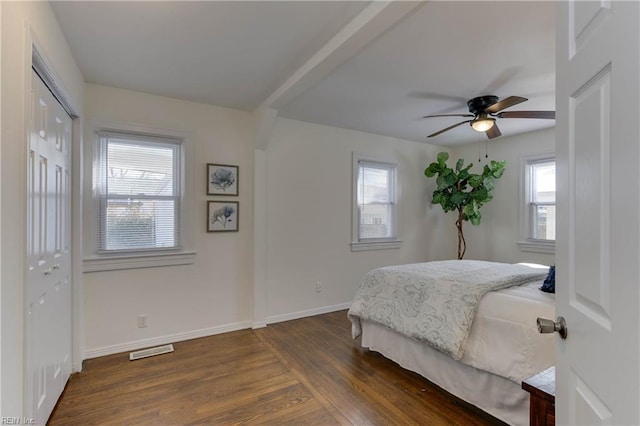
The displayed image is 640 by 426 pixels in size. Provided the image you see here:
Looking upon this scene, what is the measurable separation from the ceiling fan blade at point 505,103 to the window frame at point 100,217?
290 cm

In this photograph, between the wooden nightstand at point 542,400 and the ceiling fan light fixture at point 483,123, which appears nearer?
the wooden nightstand at point 542,400

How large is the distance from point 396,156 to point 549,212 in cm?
218

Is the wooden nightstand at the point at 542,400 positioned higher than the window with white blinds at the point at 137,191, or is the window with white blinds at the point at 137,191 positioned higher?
the window with white blinds at the point at 137,191

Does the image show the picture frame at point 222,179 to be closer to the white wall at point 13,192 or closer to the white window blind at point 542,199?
the white wall at point 13,192

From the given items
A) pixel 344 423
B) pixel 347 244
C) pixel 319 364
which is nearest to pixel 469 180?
pixel 347 244

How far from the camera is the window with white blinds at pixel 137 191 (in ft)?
9.51

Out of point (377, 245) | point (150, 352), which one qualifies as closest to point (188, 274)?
point (150, 352)

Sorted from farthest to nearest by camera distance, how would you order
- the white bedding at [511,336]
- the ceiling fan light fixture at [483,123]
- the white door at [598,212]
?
the ceiling fan light fixture at [483,123] → the white bedding at [511,336] → the white door at [598,212]

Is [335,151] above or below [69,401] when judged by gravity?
above

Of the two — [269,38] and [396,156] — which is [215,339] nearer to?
[269,38]

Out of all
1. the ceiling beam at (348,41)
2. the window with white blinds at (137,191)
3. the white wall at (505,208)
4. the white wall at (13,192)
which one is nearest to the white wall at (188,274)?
the window with white blinds at (137,191)

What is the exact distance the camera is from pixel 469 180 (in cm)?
453

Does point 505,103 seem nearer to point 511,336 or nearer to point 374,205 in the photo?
point 511,336

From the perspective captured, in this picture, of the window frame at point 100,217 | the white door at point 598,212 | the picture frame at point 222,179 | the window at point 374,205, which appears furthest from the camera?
the window at point 374,205
